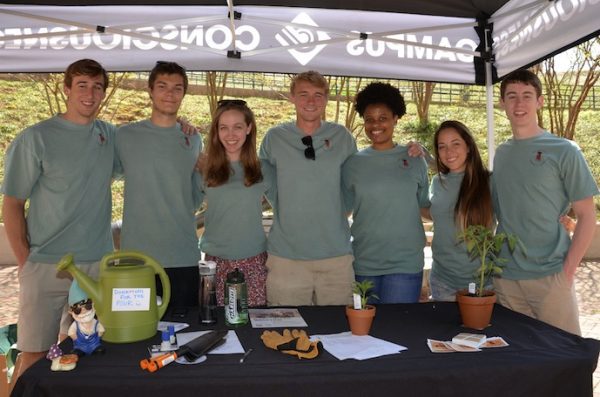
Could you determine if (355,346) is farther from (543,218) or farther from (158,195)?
(158,195)

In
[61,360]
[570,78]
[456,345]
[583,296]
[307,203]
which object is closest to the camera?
[61,360]

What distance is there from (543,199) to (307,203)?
105 centimetres

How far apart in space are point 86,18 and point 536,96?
2.53 meters

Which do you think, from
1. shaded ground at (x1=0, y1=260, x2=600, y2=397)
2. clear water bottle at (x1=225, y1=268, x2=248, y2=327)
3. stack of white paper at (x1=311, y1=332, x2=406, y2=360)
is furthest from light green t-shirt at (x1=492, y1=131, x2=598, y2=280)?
shaded ground at (x1=0, y1=260, x2=600, y2=397)

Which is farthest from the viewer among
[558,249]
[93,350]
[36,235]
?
[36,235]

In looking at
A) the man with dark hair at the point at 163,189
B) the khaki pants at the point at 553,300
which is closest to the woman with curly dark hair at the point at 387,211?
the khaki pants at the point at 553,300

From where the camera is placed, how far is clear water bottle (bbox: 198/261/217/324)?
192cm

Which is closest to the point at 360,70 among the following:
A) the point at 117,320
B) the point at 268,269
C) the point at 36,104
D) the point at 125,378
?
the point at 268,269

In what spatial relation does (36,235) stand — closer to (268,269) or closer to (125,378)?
(268,269)

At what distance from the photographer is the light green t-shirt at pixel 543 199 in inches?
93.1

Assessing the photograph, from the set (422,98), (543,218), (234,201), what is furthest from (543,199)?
(422,98)

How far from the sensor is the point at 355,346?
1.68m

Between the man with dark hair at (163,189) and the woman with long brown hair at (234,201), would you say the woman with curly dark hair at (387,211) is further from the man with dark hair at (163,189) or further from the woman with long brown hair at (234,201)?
the man with dark hair at (163,189)

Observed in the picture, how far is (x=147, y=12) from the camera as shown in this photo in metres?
3.28
